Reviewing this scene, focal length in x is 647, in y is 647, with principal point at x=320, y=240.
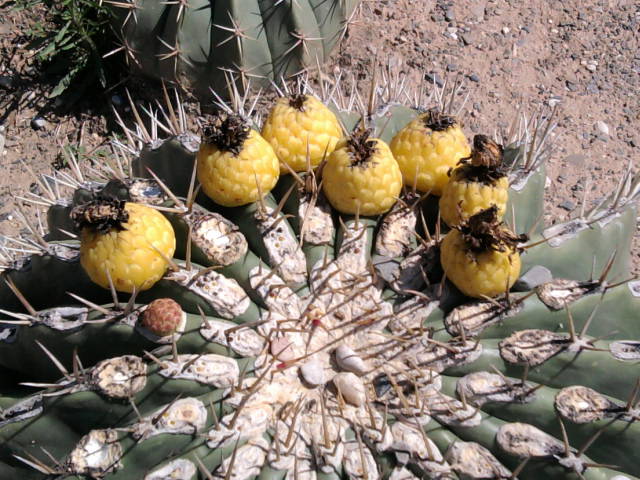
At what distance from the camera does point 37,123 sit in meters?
4.91

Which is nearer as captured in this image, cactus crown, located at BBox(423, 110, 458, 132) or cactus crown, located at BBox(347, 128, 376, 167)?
cactus crown, located at BBox(347, 128, 376, 167)

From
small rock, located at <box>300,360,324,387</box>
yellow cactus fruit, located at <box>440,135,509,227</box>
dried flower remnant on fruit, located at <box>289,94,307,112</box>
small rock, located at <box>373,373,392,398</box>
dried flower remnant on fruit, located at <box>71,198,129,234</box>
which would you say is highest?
dried flower remnant on fruit, located at <box>289,94,307,112</box>

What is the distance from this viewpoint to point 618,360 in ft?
6.71

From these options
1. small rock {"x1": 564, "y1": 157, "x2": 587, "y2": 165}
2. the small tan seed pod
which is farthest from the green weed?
small rock {"x1": 564, "y1": 157, "x2": 587, "y2": 165}

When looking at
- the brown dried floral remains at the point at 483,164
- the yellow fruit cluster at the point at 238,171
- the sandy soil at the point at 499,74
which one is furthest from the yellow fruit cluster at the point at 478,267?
the sandy soil at the point at 499,74

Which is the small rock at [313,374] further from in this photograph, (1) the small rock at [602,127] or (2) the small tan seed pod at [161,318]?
(1) the small rock at [602,127]

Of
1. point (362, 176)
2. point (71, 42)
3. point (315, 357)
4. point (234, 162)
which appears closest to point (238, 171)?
point (234, 162)

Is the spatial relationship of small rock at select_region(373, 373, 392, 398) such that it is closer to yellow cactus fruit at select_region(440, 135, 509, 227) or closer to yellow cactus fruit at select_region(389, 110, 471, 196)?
yellow cactus fruit at select_region(440, 135, 509, 227)

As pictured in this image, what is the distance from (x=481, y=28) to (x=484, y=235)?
13.6 feet

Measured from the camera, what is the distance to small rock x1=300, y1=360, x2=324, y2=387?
208 cm

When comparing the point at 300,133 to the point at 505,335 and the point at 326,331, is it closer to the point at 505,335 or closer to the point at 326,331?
the point at 326,331

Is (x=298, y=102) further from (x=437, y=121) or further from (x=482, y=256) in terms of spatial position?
(x=482, y=256)

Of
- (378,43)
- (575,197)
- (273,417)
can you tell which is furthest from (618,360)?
(378,43)

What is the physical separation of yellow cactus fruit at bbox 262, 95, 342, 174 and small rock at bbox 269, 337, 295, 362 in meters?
0.65
